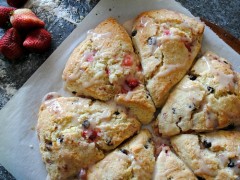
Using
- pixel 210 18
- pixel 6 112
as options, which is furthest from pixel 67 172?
pixel 210 18

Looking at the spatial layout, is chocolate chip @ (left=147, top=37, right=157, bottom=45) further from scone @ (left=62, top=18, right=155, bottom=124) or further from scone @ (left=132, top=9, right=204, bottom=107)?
scone @ (left=62, top=18, right=155, bottom=124)

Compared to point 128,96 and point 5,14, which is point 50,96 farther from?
point 5,14

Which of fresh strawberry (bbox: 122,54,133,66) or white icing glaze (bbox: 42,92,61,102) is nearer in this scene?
fresh strawberry (bbox: 122,54,133,66)

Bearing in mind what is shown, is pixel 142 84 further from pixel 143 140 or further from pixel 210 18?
pixel 210 18

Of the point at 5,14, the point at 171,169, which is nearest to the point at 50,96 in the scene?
the point at 5,14

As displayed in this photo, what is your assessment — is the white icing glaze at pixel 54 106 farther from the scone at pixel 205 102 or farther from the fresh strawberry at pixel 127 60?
the scone at pixel 205 102

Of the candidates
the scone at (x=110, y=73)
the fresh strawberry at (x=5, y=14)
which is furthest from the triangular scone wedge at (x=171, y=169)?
the fresh strawberry at (x=5, y=14)

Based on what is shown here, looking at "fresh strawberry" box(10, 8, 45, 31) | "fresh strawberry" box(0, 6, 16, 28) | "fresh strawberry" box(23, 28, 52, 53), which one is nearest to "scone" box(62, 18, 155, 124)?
"fresh strawberry" box(23, 28, 52, 53)
